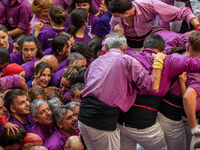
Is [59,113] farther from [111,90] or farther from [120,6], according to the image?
[120,6]

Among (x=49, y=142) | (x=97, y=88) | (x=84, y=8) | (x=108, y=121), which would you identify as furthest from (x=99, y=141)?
(x=84, y=8)

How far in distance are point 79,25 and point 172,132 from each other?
6.94 ft

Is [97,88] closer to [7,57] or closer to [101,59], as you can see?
[101,59]

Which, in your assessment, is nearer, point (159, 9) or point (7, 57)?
point (159, 9)

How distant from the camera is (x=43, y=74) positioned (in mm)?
3615

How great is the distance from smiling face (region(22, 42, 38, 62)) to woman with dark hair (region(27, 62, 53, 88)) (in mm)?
435

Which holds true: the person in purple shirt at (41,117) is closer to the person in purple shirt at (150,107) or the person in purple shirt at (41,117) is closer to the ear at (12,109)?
the ear at (12,109)

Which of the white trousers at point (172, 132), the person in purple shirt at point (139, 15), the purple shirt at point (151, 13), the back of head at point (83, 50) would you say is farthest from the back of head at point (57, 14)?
the white trousers at point (172, 132)

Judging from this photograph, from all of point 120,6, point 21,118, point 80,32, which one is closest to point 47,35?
point 80,32

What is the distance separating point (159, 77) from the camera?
2.47 m

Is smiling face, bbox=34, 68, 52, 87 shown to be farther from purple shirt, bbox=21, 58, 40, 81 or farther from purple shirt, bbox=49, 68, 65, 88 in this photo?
purple shirt, bbox=21, 58, 40, 81

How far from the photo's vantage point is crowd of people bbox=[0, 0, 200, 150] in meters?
2.46

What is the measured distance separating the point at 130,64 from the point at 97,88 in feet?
1.01

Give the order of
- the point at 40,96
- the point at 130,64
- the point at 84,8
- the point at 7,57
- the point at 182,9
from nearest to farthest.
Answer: the point at 130,64
the point at 182,9
the point at 40,96
the point at 7,57
the point at 84,8
